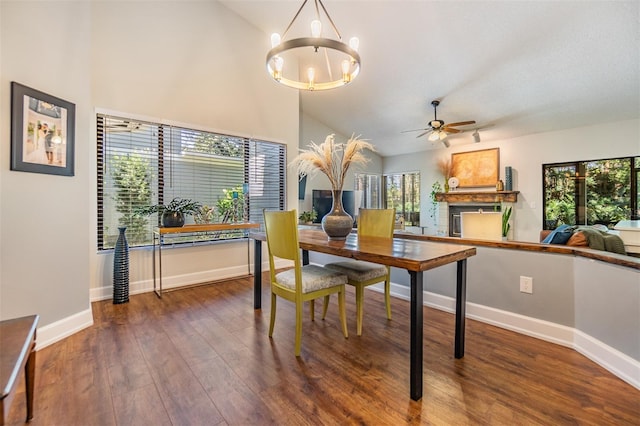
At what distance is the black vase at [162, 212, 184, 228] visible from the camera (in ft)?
11.1

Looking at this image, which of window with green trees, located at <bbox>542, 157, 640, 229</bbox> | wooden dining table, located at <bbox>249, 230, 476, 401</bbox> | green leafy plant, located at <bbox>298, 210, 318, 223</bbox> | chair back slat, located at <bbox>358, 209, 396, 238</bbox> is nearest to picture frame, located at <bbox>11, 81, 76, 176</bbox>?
wooden dining table, located at <bbox>249, 230, 476, 401</bbox>

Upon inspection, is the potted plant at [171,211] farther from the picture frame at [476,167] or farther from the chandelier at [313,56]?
the picture frame at [476,167]

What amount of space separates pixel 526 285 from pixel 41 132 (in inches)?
Result: 151

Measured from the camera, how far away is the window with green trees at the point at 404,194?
7.96 m

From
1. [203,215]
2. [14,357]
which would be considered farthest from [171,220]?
[14,357]

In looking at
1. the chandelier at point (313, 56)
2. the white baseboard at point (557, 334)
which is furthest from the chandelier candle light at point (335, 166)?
the white baseboard at point (557, 334)

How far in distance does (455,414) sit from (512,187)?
616 cm

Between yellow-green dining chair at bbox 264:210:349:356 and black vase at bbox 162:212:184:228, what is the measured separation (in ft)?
5.54

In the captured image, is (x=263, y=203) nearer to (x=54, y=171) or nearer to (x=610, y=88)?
(x=54, y=171)

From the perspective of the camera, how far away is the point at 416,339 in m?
1.56

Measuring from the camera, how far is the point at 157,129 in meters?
3.61

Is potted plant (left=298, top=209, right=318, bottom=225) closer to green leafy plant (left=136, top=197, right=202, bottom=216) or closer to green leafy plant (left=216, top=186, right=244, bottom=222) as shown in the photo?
green leafy plant (left=216, top=186, right=244, bottom=222)

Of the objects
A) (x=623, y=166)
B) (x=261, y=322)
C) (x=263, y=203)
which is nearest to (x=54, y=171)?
(x=261, y=322)

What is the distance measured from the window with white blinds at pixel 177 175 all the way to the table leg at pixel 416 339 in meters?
3.03
